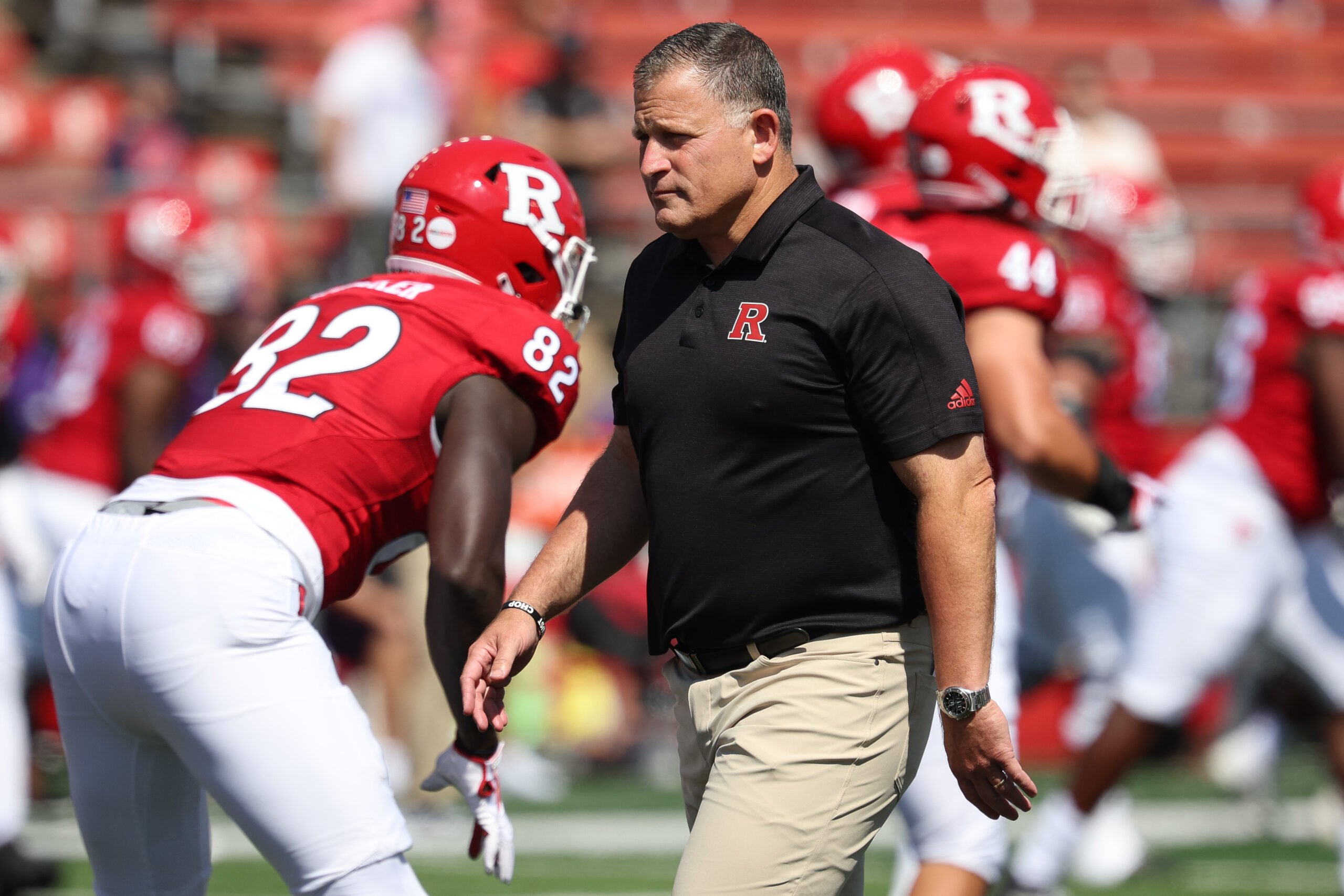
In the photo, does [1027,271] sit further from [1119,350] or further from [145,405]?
[145,405]

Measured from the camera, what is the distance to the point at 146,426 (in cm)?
679

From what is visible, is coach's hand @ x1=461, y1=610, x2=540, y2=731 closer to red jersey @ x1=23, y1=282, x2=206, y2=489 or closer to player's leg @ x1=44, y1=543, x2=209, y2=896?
player's leg @ x1=44, y1=543, x2=209, y2=896

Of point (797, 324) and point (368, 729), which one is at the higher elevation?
point (797, 324)

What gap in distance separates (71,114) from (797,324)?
10313 mm

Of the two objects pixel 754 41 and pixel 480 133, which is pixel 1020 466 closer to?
pixel 754 41

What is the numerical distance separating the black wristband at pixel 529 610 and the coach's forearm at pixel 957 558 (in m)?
0.75

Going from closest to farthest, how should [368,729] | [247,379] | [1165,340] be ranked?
1. [368,729]
2. [247,379]
3. [1165,340]

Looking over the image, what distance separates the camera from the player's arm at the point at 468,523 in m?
3.10

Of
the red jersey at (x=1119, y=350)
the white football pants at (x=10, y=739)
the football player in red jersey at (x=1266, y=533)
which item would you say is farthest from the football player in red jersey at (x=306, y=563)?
the red jersey at (x=1119, y=350)

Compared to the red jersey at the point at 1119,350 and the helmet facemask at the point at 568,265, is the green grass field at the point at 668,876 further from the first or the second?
the helmet facemask at the point at 568,265

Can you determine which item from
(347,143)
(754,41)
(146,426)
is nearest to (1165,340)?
(347,143)

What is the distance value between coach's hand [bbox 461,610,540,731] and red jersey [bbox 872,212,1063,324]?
133 centimetres

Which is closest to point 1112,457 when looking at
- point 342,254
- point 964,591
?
point 964,591

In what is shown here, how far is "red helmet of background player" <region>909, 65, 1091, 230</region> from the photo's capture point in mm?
4012
